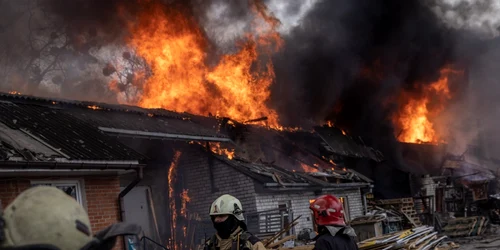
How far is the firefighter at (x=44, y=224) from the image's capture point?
147cm

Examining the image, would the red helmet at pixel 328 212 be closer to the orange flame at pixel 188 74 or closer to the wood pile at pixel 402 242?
the wood pile at pixel 402 242

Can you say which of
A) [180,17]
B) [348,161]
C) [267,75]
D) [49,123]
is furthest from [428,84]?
[49,123]

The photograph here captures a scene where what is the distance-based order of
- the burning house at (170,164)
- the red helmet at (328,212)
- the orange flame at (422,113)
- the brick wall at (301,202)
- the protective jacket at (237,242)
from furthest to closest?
the orange flame at (422,113) < the brick wall at (301,202) < the burning house at (170,164) < the red helmet at (328,212) < the protective jacket at (237,242)

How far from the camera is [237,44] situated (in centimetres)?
2478

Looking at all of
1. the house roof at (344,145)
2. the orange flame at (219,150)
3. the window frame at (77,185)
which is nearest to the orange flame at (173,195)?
the orange flame at (219,150)

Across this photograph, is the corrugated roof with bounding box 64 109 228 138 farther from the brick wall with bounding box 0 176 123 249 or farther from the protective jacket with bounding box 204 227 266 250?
the protective jacket with bounding box 204 227 266 250

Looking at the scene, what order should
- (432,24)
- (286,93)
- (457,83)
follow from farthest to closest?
(457,83) < (432,24) < (286,93)

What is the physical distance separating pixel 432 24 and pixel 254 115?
15.2 metres

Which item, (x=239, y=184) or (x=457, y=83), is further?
(x=457, y=83)

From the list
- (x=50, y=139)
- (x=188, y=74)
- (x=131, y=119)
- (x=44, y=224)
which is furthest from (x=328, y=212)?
(x=188, y=74)

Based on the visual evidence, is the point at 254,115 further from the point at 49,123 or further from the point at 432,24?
the point at 432,24

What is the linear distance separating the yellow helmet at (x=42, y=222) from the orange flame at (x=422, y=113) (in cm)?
3254

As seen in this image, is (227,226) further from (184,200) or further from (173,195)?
(184,200)

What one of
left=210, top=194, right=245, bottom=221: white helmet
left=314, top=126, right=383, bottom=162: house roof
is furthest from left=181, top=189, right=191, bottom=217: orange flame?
left=210, top=194, right=245, bottom=221: white helmet
